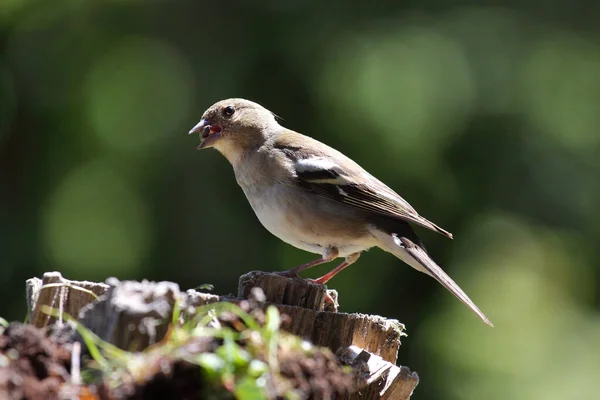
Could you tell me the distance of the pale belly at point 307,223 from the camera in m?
5.81

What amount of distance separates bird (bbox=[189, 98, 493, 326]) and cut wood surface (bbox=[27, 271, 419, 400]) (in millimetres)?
1545

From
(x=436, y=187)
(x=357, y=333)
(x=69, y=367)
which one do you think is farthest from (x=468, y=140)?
(x=69, y=367)

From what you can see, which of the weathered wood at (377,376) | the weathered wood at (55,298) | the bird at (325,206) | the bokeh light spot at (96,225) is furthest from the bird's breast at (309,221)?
the bokeh light spot at (96,225)

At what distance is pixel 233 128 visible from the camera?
643 centimetres

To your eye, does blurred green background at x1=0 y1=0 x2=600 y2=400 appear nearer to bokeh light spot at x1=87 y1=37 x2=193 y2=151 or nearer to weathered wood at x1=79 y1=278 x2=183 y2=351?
bokeh light spot at x1=87 y1=37 x2=193 y2=151

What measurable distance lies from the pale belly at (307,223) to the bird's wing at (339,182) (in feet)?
0.42

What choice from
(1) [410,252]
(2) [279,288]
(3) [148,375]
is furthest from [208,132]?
(3) [148,375]

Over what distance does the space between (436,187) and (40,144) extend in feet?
14.4

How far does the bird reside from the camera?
5.81 metres

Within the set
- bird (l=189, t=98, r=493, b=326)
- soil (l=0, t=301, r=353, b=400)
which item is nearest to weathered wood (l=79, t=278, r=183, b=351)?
soil (l=0, t=301, r=353, b=400)

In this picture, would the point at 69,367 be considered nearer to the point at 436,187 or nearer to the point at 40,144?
the point at 436,187

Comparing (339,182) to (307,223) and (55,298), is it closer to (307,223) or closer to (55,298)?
(307,223)

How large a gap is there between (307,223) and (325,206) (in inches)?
6.8

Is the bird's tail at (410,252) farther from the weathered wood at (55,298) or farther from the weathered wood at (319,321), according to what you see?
the weathered wood at (55,298)
